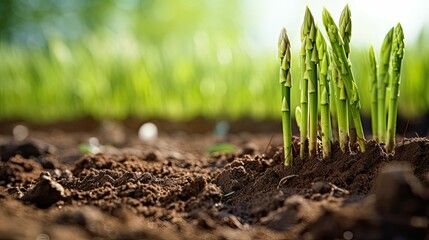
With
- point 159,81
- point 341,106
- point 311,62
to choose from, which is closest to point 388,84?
point 341,106

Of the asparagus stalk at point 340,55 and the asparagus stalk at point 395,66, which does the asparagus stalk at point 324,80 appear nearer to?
the asparagus stalk at point 340,55

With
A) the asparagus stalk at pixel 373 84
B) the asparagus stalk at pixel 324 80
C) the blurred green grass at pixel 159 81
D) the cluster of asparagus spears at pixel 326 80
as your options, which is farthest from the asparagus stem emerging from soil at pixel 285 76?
the blurred green grass at pixel 159 81

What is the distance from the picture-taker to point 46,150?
290cm

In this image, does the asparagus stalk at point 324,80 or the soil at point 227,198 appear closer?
the soil at point 227,198

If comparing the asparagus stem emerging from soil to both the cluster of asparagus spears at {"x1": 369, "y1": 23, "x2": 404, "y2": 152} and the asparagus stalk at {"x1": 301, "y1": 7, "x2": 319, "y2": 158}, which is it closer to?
the asparagus stalk at {"x1": 301, "y1": 7, "x2": 319, "y2": 158}

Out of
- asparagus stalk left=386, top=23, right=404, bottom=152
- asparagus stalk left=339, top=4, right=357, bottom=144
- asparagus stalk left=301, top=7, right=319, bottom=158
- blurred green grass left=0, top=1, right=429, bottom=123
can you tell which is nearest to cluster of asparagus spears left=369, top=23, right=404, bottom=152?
asparagus stalk left=386, top=23, right=404, bottom=152

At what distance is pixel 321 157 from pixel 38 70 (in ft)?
16.5

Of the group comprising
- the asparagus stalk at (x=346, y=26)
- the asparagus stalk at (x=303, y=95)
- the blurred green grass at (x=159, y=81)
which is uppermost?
the asparagus stalk at (x=346, y=26)

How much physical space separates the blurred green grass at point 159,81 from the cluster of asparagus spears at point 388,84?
2954 millimetres

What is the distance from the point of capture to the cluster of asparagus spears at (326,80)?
1.71m

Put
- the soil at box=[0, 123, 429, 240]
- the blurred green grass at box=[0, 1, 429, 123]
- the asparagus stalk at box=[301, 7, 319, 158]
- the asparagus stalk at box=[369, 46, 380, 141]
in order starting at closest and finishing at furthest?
the soil at box=[0, 123, 429, 240]
the asparagus stalk at box=[301, 7, 319, 158]
the asparagus stalk at box=[369, 46, 380, 141]
the blurred green grass at box=[0, 1, 429, 123]

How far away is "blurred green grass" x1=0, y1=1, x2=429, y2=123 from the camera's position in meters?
4.97

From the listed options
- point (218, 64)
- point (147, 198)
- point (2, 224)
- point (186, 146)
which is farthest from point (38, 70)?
point (2, 224)

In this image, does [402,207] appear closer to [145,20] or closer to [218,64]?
[218,64]
